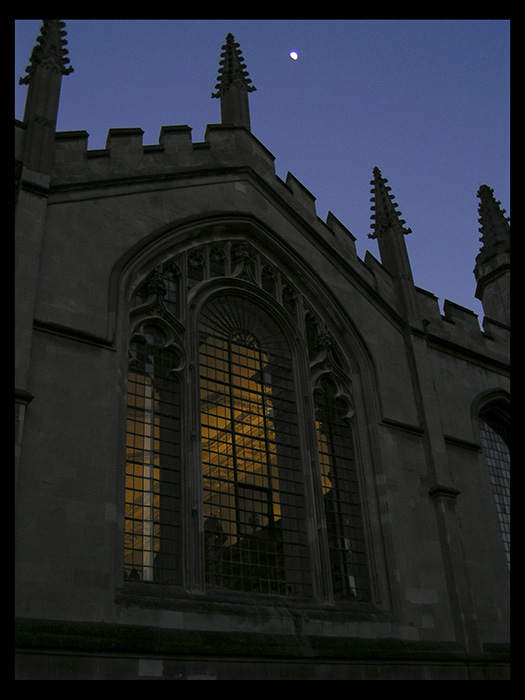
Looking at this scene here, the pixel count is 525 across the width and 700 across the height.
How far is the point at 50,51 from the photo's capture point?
46.4 feet

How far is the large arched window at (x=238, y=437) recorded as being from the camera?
11.2 metres

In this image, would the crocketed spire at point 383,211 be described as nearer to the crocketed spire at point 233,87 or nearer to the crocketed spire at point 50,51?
the crocketed spire at point 233,87

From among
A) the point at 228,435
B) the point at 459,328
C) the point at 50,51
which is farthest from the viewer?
Answer: the point at 459,328

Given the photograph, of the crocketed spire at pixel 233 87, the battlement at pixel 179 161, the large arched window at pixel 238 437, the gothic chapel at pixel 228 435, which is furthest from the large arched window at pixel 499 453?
the crocketed spire at pixel 233 87

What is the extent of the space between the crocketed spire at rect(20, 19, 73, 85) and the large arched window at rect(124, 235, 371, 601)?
14.4 ft

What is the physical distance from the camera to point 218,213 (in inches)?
577

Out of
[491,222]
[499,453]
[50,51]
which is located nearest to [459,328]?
[499,453]

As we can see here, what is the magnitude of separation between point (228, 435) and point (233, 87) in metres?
8.84

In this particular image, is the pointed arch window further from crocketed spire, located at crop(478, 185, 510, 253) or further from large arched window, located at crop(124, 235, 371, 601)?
crocketed spire, located at crop(478, 185, 510, 253)

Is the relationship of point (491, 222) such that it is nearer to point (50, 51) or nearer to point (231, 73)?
point (231, 73)

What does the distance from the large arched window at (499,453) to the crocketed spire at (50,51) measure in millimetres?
11686
